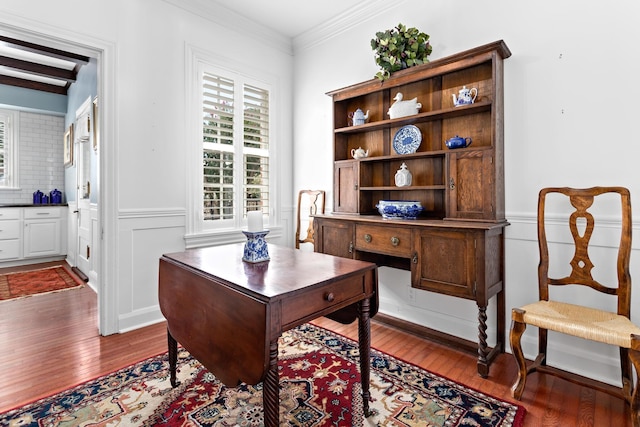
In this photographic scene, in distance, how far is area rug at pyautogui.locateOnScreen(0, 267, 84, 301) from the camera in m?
3.58

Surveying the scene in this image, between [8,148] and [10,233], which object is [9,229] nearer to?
[10,233]

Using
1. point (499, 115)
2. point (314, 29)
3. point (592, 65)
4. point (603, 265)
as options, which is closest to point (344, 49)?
point (314, 29)

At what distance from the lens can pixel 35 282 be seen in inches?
157

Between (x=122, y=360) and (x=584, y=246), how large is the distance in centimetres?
295

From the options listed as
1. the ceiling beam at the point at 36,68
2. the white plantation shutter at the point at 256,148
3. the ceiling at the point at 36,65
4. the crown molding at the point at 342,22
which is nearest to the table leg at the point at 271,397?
the white plantation shutter at the point at 256,148

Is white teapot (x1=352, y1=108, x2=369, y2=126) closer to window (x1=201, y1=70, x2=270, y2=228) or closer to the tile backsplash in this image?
window (x1=201, y1=70, x2=270, y2=228)

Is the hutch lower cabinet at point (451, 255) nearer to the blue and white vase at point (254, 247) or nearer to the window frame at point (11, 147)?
the blue and white vase at point (254, 247)

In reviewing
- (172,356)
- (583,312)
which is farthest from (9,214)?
(583,312)

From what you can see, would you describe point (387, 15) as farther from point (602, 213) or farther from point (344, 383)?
point (344, 383)

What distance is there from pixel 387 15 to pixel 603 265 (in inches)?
99.8

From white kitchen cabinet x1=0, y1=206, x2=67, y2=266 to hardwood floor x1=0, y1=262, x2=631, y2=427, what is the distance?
2400 mm

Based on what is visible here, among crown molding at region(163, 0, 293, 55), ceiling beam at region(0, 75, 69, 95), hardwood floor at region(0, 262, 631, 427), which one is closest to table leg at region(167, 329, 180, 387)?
hardwood floor at region(0, 262, 631, 427)

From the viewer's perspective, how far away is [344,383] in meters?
1.86

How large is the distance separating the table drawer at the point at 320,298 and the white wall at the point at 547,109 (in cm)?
137
